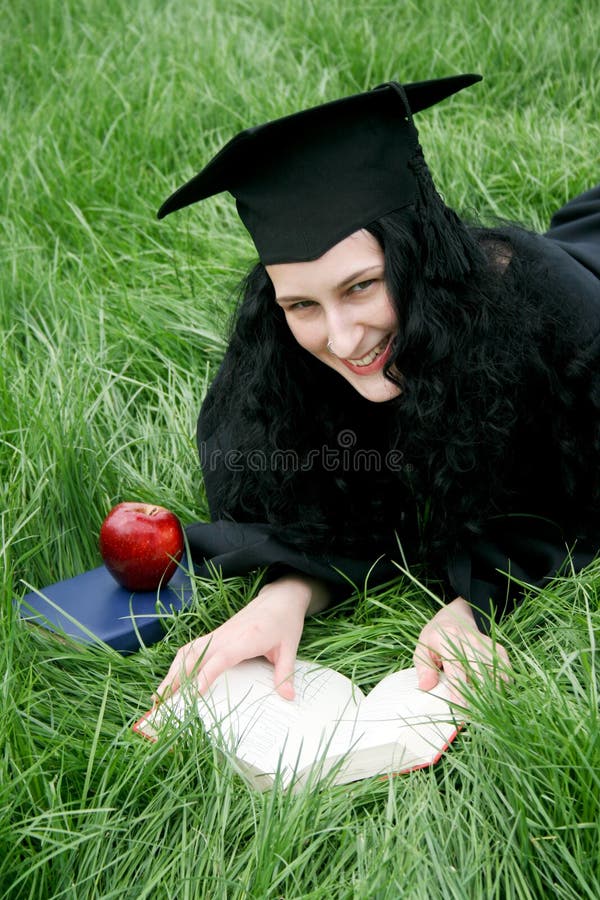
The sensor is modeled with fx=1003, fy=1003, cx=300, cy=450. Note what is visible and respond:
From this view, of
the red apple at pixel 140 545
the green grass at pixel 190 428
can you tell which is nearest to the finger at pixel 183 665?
the green grass at pixel 190 428

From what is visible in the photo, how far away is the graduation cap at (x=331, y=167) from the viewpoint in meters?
2.11

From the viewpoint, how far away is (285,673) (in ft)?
7.87

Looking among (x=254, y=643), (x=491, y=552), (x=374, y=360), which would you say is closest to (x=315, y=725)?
(x=254, y=643)

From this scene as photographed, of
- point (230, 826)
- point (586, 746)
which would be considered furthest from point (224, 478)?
point (586, 746)

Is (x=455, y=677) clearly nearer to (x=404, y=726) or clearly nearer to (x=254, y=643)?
(x=404, y=726)

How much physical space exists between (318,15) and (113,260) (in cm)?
188

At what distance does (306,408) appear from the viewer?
2.65 meters

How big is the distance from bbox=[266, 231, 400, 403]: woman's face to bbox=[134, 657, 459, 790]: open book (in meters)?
0.71

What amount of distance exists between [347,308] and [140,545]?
901 millimetres

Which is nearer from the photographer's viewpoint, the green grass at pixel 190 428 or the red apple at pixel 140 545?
the green grass at pixel 190 428

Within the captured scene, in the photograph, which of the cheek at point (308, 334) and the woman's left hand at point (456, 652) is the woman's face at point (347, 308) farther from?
the woman's left hand at point (456, 652)

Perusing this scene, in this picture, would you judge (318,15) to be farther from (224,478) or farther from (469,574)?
(469,574)

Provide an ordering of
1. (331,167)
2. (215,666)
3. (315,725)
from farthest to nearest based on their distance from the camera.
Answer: (215,666) < (315,725) < (331,167)

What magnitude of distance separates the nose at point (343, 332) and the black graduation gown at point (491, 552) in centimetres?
63
